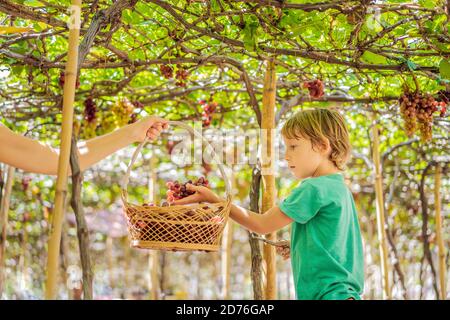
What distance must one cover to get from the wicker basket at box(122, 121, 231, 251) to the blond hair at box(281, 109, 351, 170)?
0.38 metres

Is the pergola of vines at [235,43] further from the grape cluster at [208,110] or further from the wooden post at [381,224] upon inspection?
the wooden post at [381,224]

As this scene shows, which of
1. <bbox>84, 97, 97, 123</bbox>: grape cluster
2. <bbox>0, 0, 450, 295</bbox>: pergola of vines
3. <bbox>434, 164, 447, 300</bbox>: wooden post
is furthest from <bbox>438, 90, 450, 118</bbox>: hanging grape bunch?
<bbox>434, 164, 447, 300</bbox>: wooden post

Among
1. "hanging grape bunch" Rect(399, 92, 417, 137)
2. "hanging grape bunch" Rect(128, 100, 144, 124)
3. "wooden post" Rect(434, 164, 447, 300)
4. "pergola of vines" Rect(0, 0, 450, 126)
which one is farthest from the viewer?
"wooden post" Rect(434, 164, 447, 300)

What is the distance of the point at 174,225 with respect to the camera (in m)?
1.92

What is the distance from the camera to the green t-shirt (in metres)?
1.98

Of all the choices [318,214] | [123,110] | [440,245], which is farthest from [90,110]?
[440,245]

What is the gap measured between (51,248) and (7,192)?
109 inches

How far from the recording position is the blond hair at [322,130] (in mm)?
2154

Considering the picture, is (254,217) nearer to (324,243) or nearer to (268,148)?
(324,243)

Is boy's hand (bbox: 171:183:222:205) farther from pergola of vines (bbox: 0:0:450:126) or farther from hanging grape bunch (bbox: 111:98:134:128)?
hanging grape bunch (bbox: 111:98:134:128)

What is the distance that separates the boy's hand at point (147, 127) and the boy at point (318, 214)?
0.23 metres

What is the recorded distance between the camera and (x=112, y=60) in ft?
9.97

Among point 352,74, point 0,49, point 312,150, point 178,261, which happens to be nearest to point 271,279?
point 312,150
